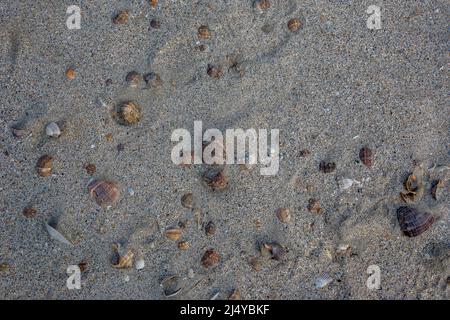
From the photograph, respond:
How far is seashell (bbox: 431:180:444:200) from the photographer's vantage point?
3348 mm

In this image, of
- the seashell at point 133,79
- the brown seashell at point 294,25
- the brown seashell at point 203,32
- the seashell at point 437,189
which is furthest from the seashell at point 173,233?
the seashell at point 437,189

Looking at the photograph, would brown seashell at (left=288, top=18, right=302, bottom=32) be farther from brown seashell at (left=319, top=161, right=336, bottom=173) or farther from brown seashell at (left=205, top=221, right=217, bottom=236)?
brown seashell at (left=205, top=221, right=217, bottom=236)

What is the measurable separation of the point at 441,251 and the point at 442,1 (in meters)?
1.73

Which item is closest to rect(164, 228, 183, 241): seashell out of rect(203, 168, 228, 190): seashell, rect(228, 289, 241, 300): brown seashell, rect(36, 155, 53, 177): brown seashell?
rect(203, 168, 228, 190): seashell

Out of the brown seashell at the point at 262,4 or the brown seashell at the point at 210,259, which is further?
the brown seashell at the point at 262,4

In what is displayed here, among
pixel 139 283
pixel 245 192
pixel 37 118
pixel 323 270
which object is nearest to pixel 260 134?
pixel 245 192

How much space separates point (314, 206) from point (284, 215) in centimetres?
Result: 21

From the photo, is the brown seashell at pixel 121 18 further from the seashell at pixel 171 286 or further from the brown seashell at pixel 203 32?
the seashell at pixel 171 286

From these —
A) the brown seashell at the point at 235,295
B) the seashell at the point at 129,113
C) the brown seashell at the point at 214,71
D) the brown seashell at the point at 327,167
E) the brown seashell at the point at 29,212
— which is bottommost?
the brown seashell at the point at 235,295

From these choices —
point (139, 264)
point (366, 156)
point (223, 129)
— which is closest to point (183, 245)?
point (139, 264)

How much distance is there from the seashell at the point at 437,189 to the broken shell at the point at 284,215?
3.23 ft

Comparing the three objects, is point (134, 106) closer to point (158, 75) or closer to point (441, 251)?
point (158, 75)

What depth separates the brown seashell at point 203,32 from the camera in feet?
11.1

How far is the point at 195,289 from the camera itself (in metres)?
3.29
